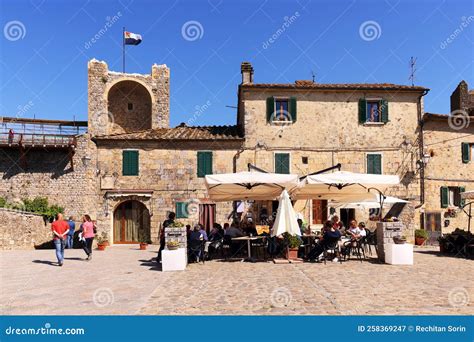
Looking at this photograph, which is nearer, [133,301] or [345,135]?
[133,301]

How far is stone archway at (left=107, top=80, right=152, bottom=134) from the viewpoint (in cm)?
2564

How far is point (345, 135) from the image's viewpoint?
1905 centimetres

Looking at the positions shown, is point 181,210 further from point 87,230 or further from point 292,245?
point 292,245

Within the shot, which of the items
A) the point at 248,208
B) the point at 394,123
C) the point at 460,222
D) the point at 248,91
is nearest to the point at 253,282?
the point at 248,208

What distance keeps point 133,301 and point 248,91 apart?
14303 mm

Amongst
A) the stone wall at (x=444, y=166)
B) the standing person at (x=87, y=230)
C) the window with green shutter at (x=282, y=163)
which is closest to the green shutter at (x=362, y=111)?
the stone wall at (x=444, y=166)

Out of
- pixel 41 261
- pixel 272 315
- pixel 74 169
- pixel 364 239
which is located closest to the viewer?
pixel 272 315

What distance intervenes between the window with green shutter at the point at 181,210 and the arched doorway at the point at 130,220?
175 cm

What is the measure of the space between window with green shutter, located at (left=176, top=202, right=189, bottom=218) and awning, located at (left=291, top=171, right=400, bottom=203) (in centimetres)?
721

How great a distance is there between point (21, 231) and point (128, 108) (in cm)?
1149

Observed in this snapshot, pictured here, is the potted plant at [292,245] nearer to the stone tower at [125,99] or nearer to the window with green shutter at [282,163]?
the window with green shutter at [282,163]

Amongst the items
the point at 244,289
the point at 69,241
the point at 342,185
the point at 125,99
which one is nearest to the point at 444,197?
the point at 342,185

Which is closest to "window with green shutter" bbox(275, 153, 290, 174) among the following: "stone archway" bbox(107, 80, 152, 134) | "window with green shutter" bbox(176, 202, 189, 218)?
"window with green shutter" bbox(176, 202, 189, 218)

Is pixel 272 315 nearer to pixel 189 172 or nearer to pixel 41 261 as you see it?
pixel 41 261
